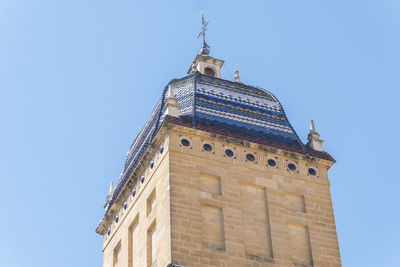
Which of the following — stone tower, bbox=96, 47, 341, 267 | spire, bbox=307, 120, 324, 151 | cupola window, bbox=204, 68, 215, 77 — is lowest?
stone tower, bbox=96, 47, 341, 267

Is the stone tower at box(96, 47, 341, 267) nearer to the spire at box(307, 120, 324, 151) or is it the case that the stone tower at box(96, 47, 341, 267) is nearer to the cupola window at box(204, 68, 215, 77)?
the spire at box(307, 120, 324, 151)

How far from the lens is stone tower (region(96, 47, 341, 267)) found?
27.2 meters

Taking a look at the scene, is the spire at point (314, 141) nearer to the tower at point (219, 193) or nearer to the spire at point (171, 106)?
the tower at point (219, 193)

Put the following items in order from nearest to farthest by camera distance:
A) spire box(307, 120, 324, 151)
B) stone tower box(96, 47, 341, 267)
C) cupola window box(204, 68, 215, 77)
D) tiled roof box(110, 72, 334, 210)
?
stone tower box(96, 47, 341, 267)
tiled roof box(110, 72, 334, 210)
spire box(307, 120, 324, 151)
cupola window box(204, 68, 215, 77)

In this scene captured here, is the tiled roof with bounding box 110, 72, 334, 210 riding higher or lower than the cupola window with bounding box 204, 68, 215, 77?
lower

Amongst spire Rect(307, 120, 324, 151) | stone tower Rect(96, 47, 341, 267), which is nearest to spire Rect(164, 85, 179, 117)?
stone tower Rect(96, 47, 341, 267)

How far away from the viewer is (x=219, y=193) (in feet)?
93.1

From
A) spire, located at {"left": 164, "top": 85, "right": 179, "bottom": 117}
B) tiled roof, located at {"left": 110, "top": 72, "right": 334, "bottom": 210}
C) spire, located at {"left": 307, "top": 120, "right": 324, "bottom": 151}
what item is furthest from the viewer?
spire, located at {"left": 307, "top": 120, "right": 324, "bottom": 151}

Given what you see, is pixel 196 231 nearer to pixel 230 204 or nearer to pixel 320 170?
pixel 230 204

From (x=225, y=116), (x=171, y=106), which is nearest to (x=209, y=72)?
(x=225, y=116)

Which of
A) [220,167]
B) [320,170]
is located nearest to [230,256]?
[220,167]

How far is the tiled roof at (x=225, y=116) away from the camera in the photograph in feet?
99.1

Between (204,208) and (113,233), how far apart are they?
5.04 meters

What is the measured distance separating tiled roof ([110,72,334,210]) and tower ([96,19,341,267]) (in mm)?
48
